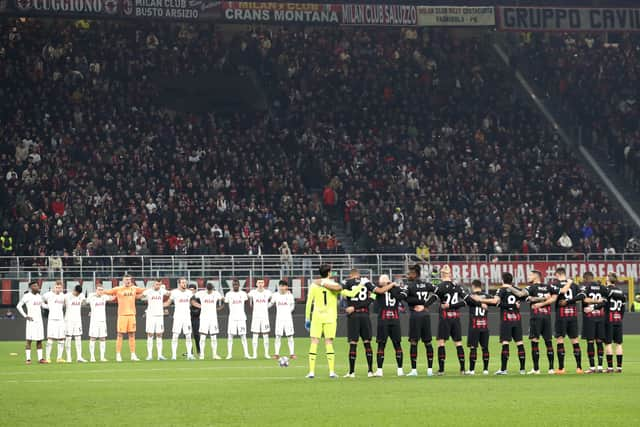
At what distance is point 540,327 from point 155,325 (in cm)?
1210

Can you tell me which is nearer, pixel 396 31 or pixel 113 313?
pixel 113 313

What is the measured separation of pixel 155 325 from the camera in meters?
34.7

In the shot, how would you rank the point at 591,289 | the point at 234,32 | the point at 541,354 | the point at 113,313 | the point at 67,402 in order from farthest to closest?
the point at 234,32, the point at 113,313, the point at 541,354, the point at 591,289, the point at 67,402

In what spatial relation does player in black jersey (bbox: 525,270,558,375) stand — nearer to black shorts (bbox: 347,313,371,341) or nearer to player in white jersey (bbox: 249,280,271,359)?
black shorts (bbox: 347,313,371,341)

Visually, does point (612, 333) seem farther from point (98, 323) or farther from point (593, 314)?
point (98, 323)

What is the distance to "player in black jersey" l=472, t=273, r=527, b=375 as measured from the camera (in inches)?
1045

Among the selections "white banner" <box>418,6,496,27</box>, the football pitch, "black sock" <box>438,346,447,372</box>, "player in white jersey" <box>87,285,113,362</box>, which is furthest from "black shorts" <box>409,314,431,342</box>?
"white banner" <box>418,6,496,27</box>

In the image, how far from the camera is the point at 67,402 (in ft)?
67.8

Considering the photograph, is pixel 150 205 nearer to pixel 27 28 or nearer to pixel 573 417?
pixel 27 28

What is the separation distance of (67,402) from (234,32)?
140ft

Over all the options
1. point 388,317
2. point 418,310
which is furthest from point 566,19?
point 388,317

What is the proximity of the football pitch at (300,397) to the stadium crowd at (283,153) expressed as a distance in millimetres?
19123

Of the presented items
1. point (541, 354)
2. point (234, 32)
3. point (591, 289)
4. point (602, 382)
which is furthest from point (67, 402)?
point (234, 32)

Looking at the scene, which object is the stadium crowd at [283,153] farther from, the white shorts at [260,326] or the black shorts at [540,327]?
the black shorts at [540,327]
